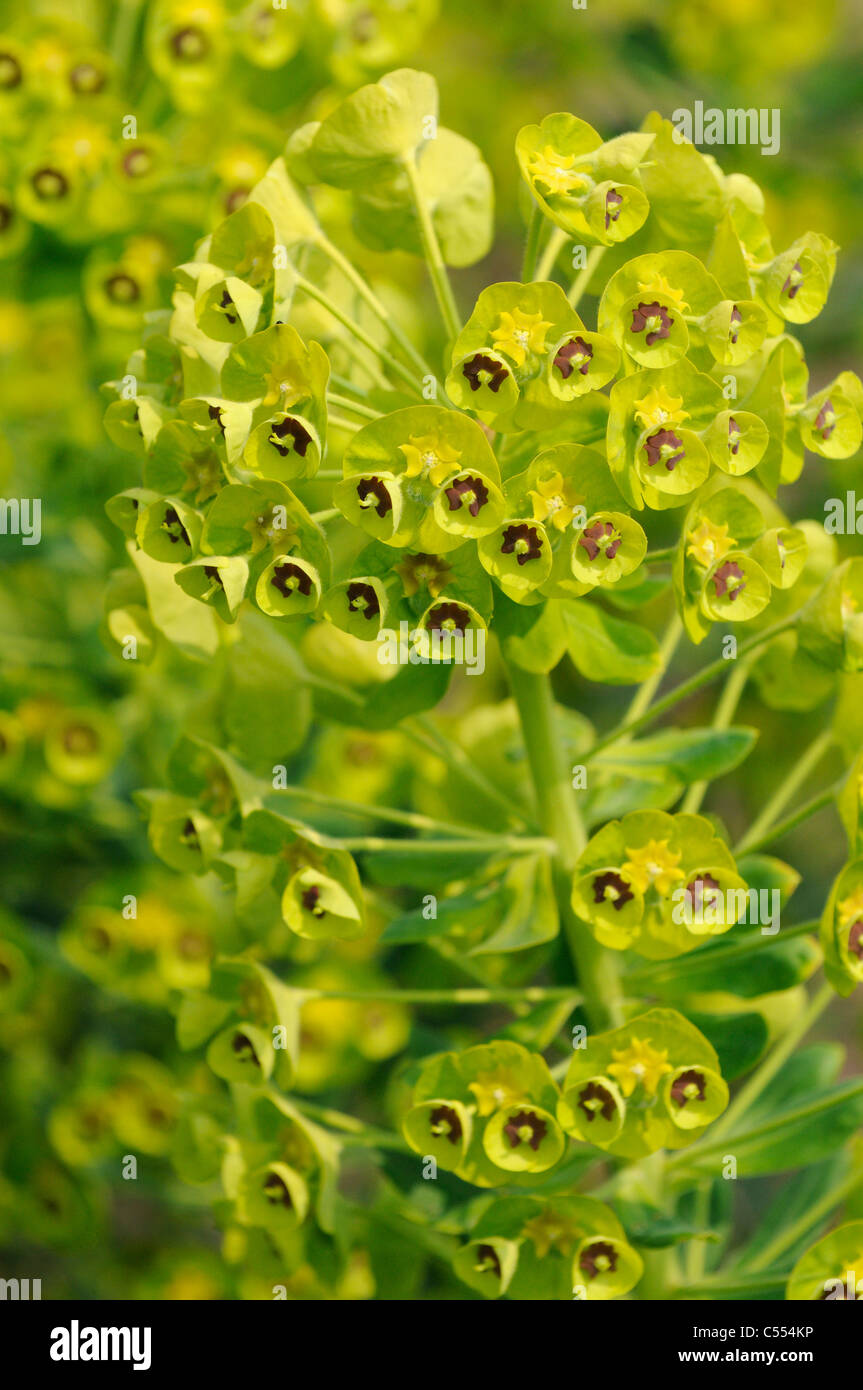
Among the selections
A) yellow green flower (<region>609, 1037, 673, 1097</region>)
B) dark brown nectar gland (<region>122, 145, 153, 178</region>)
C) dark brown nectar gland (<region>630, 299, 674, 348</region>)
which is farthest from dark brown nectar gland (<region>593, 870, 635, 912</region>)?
dark brown nectar gland (<region>122, 145, 153, 178</region>)

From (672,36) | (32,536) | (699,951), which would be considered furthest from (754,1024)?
(672,36)

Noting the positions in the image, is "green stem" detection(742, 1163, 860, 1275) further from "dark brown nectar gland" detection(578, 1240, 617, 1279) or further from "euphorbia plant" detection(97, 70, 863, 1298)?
"dark brown nectar gland" detection(578, 1240, 617, 1279)

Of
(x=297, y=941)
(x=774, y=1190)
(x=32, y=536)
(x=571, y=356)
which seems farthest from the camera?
(x=774, y=1190)

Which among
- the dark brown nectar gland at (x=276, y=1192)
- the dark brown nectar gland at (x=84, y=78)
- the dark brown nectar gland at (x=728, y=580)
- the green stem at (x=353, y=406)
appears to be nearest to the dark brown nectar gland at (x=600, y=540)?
the dark brown nectar gland at (x=728, y=580)

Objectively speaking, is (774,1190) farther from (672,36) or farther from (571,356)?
(672,36)

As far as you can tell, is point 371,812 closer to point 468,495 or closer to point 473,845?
point 473,845

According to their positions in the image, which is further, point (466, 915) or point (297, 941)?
point (297, 941)

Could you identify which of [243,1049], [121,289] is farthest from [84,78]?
[243,1049]
